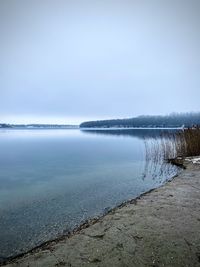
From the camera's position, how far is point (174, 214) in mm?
6156

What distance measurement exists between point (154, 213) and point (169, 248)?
75.6 inches

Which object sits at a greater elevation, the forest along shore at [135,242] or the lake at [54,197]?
the forest along shore at [135,242]

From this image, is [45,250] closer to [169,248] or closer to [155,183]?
[169,248]

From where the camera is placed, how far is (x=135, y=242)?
4672 millimetres

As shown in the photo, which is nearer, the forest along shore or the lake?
the forest along shore

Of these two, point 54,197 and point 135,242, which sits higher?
point 135,242

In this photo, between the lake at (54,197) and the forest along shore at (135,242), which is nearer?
the forest along shore at (135,242)

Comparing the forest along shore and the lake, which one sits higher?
the forest along shore

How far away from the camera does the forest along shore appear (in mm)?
4070

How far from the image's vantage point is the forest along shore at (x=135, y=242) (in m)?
4.07

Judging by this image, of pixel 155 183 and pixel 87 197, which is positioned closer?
pixel 87 197

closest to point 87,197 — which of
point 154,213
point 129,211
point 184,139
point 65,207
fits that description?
point 65,207

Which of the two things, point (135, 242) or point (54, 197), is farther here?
point (54, 197)

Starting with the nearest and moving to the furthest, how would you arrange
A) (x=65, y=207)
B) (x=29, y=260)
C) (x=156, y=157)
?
(x=29, y=260) < (x=65, y=207) < (x=156, y=157)
